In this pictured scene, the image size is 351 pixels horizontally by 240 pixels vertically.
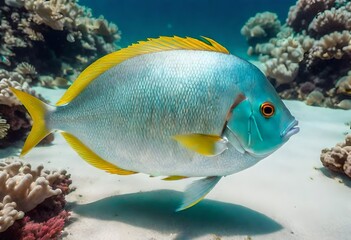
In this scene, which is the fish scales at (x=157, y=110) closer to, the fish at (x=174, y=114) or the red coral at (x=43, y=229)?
the fish at (x=174, y=114)

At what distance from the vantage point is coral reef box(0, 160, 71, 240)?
8.11ft

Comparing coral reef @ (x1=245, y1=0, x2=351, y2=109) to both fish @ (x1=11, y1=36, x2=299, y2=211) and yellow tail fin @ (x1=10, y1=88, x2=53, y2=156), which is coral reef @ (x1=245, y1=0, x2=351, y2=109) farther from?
yellow tail fin @ (x1=10, y1=88, x2=53, y2=156)

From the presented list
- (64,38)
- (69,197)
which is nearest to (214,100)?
(69,197)

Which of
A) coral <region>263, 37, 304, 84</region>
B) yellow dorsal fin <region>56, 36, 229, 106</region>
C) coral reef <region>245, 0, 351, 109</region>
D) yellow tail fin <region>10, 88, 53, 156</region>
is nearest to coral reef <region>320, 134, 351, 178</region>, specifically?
yellow dorsal fin <region>56, 36, 229, 106</region>

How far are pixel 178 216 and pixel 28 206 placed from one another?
129cm

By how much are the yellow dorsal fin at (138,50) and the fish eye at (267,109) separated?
0.51 m

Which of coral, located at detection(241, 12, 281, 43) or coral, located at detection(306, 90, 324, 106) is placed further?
coral, located at detection(241, 12, 281, 43)

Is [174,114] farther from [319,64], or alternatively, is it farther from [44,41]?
[44,41]

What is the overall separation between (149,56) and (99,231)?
1506 millimetres

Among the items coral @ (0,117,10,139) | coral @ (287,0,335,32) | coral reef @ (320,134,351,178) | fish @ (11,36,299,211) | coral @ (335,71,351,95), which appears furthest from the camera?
coral @ (287,0,335,32)

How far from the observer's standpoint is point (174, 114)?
89.1 inches

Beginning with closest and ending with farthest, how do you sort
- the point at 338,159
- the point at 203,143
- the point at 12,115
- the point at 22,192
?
the point at 203,143
the point at 22,192
the point at 338,159
the point at 12,115

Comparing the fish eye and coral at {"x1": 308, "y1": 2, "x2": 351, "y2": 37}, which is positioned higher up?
coral at {"x1": 308, "y1": 2, "x2": 351, "y2": 37}

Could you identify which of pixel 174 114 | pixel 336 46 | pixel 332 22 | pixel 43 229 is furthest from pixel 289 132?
pixel 332 22
